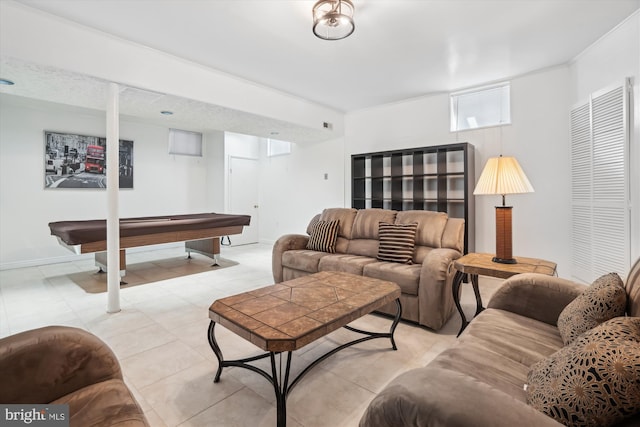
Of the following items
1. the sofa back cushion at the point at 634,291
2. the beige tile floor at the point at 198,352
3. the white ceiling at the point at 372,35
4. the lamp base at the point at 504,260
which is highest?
the white ceiling at the point at 372,35

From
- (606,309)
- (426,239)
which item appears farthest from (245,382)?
(426,239)

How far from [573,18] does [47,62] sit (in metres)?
4.72

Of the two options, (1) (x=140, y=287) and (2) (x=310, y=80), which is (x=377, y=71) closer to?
(2) (x=310, y=80)

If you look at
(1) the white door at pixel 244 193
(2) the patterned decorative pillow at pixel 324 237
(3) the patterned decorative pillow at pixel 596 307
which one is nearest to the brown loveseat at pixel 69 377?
(3) the patterned decorative pillow at pixel 596 307

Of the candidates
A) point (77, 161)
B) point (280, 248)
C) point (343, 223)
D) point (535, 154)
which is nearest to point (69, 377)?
point (280, 248)

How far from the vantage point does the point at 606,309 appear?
3.84 ft

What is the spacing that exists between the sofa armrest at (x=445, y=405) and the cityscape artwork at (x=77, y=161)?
6401 millimetres

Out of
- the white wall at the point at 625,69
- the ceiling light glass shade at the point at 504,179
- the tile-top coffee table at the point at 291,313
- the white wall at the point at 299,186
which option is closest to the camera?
the tile-top coffee table at the point at 291,313

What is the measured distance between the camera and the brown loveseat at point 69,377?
95 cm

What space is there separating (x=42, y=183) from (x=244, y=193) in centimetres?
358

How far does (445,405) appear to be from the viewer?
29.9 inches

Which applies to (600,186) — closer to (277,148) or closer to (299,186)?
(299,186)

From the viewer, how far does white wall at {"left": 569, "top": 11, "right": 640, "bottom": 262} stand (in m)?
2.67

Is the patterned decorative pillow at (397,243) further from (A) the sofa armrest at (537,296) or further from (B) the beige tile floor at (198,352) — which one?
(A) the sofa armrest at (537,296)
